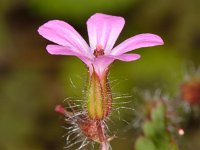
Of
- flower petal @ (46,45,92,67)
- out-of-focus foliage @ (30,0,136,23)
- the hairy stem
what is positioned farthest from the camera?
out-of-focus foliage @ (30,0,136,23)

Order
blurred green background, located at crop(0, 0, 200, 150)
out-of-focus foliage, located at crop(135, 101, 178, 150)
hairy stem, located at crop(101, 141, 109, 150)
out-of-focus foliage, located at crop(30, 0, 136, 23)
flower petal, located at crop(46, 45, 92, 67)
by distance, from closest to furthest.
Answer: flower petal, located at crop(46, 45, 92, 67) < hairy stem, located at crop(101, 141, 109, 150) < out-of-focus foliage, located at crop(135, 101, 178, 150) < blurred green background, located at crop(0, 0, 200, 150) < out-of-focus foliage, located at crop(30, 0, 136, 23)

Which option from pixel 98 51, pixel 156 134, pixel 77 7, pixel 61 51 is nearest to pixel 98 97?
pixel 98 51

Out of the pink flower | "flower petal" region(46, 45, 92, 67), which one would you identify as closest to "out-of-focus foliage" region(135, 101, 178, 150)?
the pink flower

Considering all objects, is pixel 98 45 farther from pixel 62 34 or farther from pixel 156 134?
pixel 156 134

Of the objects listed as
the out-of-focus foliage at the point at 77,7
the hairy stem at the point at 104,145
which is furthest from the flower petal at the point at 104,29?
the out-of-focus foliage at the point at 77,7

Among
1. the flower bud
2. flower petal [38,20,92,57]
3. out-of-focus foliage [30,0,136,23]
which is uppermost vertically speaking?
out-of-focus foliage [30,0,136,23]

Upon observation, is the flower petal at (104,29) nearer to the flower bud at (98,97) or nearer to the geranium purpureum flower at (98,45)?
the geranium purpureum flower at (98,45)

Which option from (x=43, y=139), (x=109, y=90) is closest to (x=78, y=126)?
(x=109, y=90)

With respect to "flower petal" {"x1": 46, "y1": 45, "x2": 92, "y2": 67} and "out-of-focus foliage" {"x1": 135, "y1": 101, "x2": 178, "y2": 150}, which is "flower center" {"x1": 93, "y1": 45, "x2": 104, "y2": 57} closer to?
"flower petal" {"x1": 46, "y1": 45, "x2": 92, "y2": 67}
